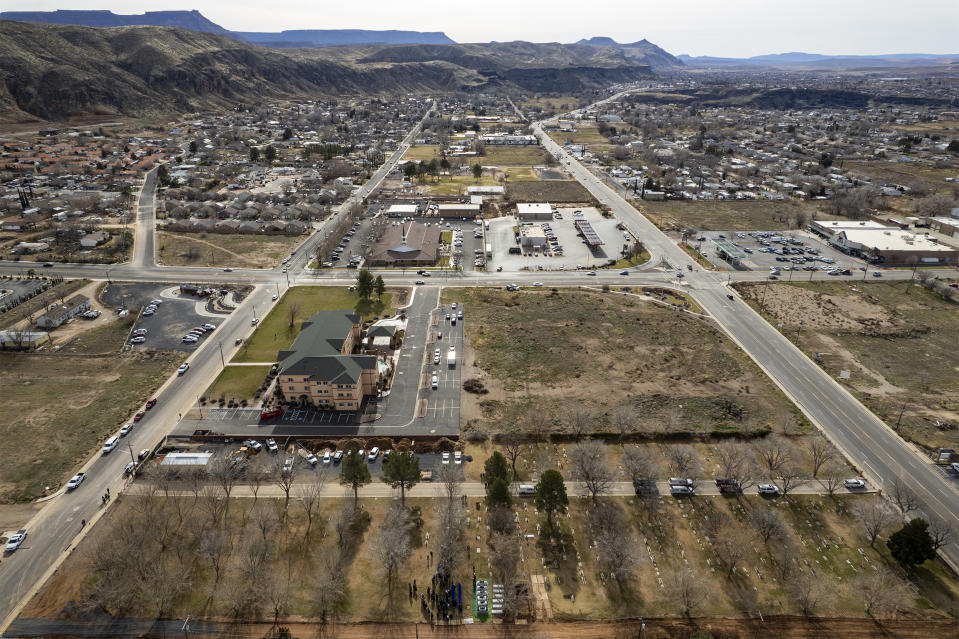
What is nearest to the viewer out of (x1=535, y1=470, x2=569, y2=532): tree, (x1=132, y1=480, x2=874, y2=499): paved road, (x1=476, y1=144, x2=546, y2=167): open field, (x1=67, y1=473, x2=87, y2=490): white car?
(x1=535, y1=470, x2=569, y2=532): tree

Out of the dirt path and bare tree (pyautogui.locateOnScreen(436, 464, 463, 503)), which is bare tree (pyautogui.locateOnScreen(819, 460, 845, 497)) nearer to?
the dirt path

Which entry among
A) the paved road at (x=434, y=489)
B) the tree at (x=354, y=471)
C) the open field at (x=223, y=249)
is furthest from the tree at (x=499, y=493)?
the open field at (x=223, y=249)

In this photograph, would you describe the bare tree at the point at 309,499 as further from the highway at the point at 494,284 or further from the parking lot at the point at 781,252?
the parking lot at the point at 781,252

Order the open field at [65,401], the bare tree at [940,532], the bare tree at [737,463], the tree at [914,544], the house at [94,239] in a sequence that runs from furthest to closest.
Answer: the house at [94,239] → the open field at [65,401] → the bare tree at [737,463] → the bare tree at [940,532] → the tree at [914,544]

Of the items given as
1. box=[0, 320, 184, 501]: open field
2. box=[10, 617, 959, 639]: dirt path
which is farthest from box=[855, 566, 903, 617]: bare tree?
box=[0, 320, 184, 501]: open field

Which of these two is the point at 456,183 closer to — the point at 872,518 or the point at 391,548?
the point at 391,548

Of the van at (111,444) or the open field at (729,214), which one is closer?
the van at (111,444)

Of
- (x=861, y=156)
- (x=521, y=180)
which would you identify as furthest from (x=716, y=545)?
(x=861, y=156)

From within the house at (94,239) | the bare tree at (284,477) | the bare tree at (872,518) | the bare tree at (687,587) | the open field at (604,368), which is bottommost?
the bare tree at (687,587)

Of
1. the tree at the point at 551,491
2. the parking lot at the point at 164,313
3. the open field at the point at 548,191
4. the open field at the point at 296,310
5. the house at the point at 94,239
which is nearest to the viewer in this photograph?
the tree at the point at 551,491
